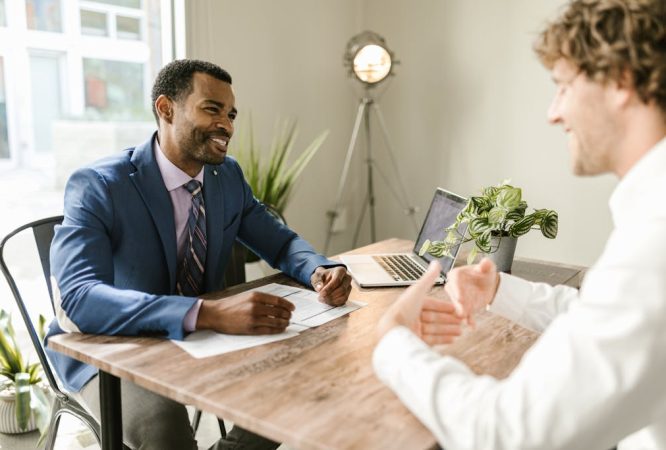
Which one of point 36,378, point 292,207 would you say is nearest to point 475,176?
point 292,207

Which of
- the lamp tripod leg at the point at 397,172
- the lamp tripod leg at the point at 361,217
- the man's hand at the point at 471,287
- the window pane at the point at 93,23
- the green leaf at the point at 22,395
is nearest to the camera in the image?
the man's hand at the point at 471,287

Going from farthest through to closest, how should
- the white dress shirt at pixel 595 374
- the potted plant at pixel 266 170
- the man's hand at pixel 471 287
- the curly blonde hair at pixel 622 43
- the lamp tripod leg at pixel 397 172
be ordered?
1. the lamp tripod leg at pixel 397 172
2. the potted plant at pixel 266 170
3. the man's hand at pixel 471 287
4. the curly blonde hair at pixel 622 43
5. the white dress shirt at pixel 595 374

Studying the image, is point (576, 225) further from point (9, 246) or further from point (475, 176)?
point (9, 246)

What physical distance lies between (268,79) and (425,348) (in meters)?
2.68

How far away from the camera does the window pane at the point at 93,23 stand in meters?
2.61

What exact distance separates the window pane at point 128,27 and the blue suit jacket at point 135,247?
1.20 metres

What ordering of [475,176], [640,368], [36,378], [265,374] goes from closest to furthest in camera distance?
[640,368], [265,374], [36,378], [475,176]

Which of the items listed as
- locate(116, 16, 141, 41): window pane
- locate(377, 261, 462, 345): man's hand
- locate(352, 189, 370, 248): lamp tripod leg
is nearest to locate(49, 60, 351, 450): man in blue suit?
locate(377, 261, 462, 345): man's hand

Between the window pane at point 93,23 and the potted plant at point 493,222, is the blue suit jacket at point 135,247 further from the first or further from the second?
the window pane at point 93,23

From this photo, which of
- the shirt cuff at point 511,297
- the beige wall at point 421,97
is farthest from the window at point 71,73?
the shirt cuff at point 511,297

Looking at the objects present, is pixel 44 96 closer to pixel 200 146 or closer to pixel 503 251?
pixel 200 146

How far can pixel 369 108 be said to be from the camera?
12.8ft

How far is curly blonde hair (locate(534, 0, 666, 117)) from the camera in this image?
0.83 meters

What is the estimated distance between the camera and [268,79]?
3.34m
